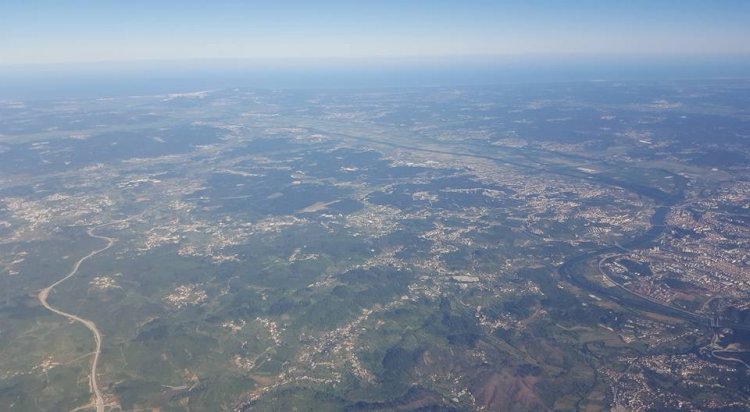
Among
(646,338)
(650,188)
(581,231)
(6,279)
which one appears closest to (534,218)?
(581,231)

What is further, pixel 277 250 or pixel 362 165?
pixel 362 165

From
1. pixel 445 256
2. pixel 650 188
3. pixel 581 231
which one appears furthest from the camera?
pixel 650 188

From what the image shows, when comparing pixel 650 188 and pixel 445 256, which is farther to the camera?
pixel 650 188

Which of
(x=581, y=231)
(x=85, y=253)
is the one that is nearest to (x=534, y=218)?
(x=581, y=231)

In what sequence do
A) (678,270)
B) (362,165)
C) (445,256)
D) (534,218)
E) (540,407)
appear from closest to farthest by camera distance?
1. (540,407)
2. (678,270)
3. (445,256)
4. (534,218)
5. (362,165)

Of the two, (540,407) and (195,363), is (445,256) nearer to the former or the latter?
(540,407)

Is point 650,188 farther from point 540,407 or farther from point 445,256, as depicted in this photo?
point 540,407

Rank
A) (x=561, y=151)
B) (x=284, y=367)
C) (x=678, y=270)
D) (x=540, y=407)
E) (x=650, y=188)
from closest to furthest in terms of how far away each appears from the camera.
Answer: (x=540, y=407) < (x=284, y=367) < (x=678, y=270) < (x=650, y=188) < (x=561, y=151)

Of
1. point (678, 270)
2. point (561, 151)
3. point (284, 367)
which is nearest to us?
point (284, 367)
